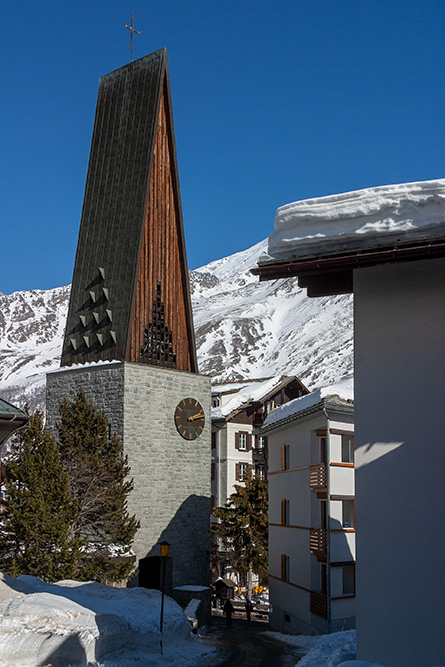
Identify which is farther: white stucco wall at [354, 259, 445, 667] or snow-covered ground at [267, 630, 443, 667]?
white stucco wall at [354, 259, 445, 667]

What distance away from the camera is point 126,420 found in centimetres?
3753

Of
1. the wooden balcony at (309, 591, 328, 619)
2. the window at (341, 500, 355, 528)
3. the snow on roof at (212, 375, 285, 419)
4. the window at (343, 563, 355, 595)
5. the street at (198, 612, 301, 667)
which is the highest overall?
the snow on roof at (212, 375, 285, 419)

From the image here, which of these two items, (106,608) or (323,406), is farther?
(323,406)

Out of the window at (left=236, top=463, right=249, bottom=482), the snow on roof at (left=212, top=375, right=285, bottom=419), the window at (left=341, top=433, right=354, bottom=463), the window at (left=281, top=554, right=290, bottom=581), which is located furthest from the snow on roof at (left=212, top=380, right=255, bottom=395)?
the window at (left=341, top=433, right=354, bottom=463)

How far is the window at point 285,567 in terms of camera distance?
3406cm

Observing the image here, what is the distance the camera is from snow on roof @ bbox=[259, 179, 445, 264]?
33.8 feet

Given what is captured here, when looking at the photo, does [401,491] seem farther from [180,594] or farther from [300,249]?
[180,594]

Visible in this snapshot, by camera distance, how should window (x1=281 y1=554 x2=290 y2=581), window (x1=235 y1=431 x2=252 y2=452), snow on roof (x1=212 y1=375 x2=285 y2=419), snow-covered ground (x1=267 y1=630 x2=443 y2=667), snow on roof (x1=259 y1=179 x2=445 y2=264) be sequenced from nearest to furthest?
1. snow-covered ground (x1=267 y1=630 x2=443 y2=667)
2. snow on roof (x1=259 y1=179 x2=445 y2=264)
3. window (x1=281 y1=554 x2=290 y2=581)
4. snow on roof (x1=212 y1=375 x2=285 y2=419)
5. window (x1=235 y1=431 x2=252 y2=452)

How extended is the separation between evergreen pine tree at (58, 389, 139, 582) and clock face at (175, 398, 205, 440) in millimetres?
4390

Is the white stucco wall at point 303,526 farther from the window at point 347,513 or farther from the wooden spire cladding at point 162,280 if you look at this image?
the wooden spire cladding at point 162,280

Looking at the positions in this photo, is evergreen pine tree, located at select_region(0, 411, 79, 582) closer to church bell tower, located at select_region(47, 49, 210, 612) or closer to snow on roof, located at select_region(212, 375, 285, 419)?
church bell tower, located at select_region(47, 49, 210, 612)

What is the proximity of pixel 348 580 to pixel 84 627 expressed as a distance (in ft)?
40.0

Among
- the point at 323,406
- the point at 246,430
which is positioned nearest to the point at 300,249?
the point at 323,406

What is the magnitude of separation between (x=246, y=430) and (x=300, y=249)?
49.2m
